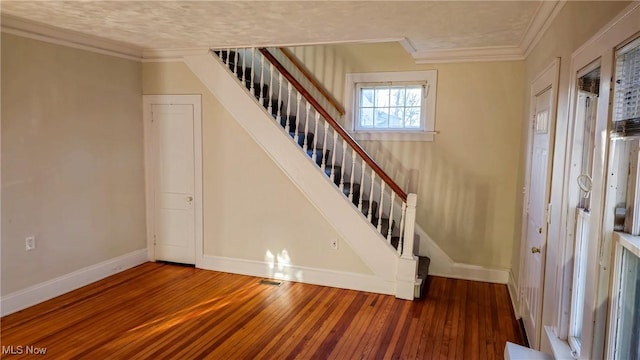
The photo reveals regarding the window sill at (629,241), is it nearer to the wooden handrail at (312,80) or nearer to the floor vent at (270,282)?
the floor vent at (270,282)

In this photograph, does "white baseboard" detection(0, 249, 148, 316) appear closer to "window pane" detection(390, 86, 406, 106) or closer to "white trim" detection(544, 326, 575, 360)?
"window pane" detection(390, 86, 406, 106)

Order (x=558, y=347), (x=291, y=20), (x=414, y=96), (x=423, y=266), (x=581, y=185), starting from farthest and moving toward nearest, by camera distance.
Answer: (x=414, y=96)
(x=423, y=266)
(x=291, y=20)
(x=558, y=347)
(x=581, y=185)

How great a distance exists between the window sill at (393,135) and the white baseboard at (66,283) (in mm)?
2961

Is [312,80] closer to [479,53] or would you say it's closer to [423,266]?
[479,53]

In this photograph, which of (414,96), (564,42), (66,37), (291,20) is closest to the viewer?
(564,42)

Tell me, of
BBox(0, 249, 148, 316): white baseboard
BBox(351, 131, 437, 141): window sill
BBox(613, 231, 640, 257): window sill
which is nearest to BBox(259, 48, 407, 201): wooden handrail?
BBox(351, 131, 437, 141): window sill

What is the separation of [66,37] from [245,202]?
7.59ft

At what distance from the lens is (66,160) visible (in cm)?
373

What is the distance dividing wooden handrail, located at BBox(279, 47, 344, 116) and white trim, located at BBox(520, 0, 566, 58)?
1.98m

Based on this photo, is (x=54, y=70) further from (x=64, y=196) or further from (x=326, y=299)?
(x=326, y=299)

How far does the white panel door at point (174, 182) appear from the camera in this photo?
446cm

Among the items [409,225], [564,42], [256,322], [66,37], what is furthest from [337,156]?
[66,37]

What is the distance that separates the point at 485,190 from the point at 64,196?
4272 mm

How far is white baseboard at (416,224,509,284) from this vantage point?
422 centimetres
